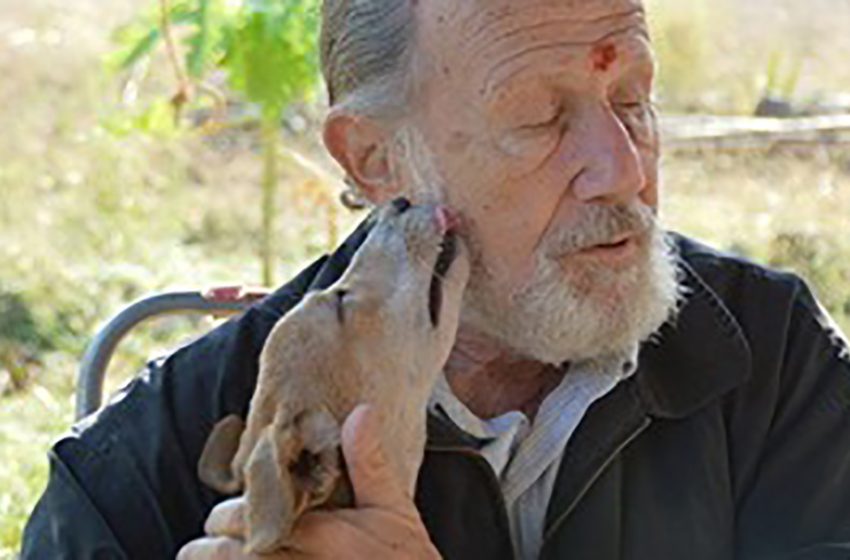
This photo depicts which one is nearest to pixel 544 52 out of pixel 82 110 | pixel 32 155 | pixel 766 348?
pixel 766 348

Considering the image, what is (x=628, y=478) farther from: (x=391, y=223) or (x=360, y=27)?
(x=360, y=27)

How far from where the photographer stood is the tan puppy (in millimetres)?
2061

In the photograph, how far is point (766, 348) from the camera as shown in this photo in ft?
8.41

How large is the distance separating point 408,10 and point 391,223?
331mm

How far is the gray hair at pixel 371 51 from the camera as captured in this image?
2527mm

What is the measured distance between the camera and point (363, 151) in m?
2.65

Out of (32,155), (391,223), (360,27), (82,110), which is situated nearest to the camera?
(391,223)

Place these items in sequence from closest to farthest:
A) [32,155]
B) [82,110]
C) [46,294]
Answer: [46,294], [32,155], [82,110]

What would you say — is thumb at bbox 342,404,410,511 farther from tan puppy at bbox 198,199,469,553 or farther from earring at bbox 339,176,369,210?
earring at bbox 339,176,369,210

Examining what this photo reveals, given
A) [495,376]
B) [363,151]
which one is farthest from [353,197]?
[495,376]

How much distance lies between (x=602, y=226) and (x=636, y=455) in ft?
1.12

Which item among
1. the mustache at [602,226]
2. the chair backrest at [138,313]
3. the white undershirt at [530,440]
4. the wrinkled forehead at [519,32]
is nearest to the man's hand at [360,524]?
the white undershirt at [530,440]

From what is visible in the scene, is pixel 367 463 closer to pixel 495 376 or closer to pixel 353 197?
pixel 495 376

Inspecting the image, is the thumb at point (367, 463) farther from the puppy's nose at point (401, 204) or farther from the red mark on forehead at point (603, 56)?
the red mark on forehead at point (603, 56)
